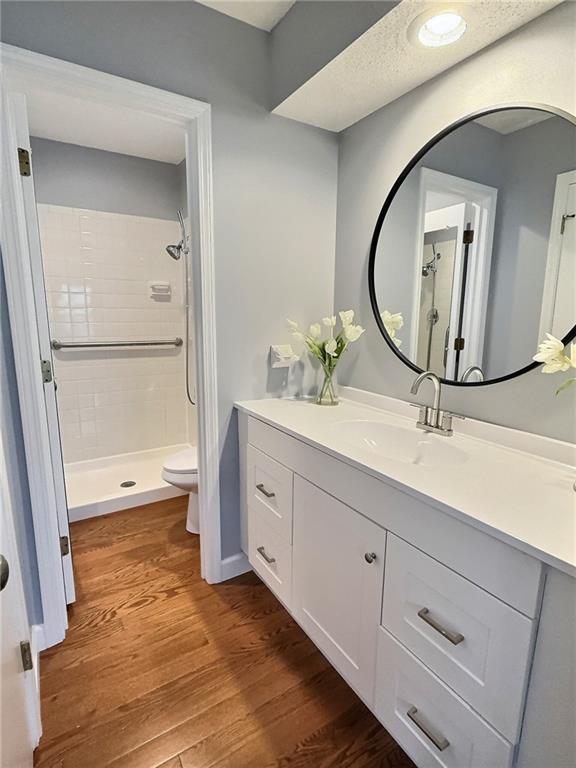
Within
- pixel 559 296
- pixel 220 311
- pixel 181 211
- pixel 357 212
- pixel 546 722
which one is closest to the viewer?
pixel 546 722

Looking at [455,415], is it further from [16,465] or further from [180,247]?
[180,247]

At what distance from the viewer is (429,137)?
1438 millimetres

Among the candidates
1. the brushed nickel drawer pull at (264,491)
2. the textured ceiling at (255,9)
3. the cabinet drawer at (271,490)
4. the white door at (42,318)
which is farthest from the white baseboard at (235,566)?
the textured ceiling at (255,9)

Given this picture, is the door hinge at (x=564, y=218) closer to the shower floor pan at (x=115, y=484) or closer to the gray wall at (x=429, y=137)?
the gray wall at (x=429, y=137)

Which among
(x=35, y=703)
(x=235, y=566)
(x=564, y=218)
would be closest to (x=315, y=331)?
(x=564, y=218)

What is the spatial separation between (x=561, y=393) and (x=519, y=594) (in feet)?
2.12

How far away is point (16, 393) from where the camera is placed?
4.45 ft

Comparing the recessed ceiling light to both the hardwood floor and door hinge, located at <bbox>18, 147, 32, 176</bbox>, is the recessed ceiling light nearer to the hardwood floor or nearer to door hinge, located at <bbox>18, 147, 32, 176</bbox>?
door hinge, located at <bbox>18, 147, 32, 176</bbox>

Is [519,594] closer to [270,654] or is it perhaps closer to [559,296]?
[559,296]


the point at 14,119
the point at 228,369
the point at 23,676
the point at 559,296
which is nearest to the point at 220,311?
the point at 228,369

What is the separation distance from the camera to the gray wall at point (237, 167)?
1.30 m

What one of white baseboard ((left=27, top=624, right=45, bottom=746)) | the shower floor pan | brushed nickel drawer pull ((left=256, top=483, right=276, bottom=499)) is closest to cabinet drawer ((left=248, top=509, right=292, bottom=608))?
brushed nickel drawer pull ((left=256, top=483, right=276, bottom=499))

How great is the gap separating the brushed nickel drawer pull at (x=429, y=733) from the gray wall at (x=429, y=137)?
851 mm

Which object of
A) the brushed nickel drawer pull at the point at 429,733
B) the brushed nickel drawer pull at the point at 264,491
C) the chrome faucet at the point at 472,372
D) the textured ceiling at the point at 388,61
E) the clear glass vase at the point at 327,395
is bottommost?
the brushed nickel drawer pull at the point at 429,733
